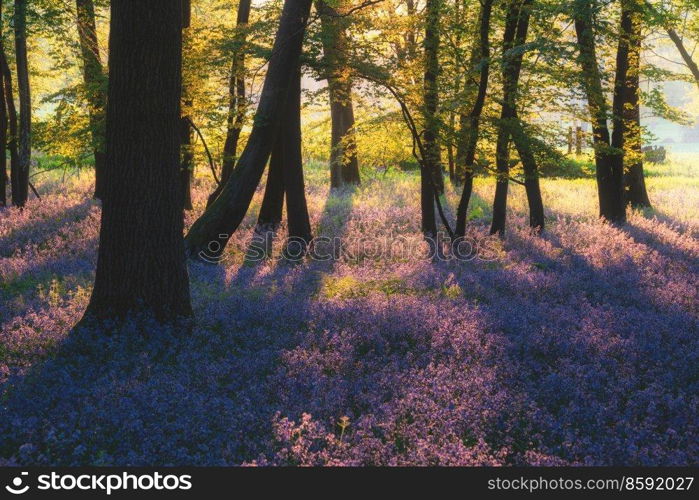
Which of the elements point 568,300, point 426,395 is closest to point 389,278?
point 568,300

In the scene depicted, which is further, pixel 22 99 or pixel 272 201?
pixel 22 99

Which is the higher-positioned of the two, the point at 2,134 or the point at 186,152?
the point at 2,134

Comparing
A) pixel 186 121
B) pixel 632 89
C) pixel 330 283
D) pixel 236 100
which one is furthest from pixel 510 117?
pixel 186 121

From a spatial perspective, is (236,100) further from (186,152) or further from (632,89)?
(632,89)

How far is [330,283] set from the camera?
1014 centimetres

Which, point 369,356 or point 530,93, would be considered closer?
point 369,356

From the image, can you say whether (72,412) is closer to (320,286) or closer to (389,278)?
(320,286)

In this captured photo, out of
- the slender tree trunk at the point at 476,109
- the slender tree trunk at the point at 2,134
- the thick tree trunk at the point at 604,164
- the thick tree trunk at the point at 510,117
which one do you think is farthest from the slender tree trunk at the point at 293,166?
the slender tree trunk at the point at 2,134

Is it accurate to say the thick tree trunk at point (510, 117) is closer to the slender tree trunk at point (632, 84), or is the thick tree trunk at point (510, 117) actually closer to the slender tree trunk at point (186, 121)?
the slender tree trunk at point (632, 84)

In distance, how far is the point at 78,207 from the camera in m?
17.4

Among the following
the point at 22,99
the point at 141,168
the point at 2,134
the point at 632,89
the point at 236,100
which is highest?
the point at 632,89

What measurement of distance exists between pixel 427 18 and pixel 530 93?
9.46ft

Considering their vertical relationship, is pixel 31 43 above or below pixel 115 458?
above

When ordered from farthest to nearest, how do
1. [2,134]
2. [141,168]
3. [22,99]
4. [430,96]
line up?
[2,134] < [22,99] < [430,96] < [141,168]
